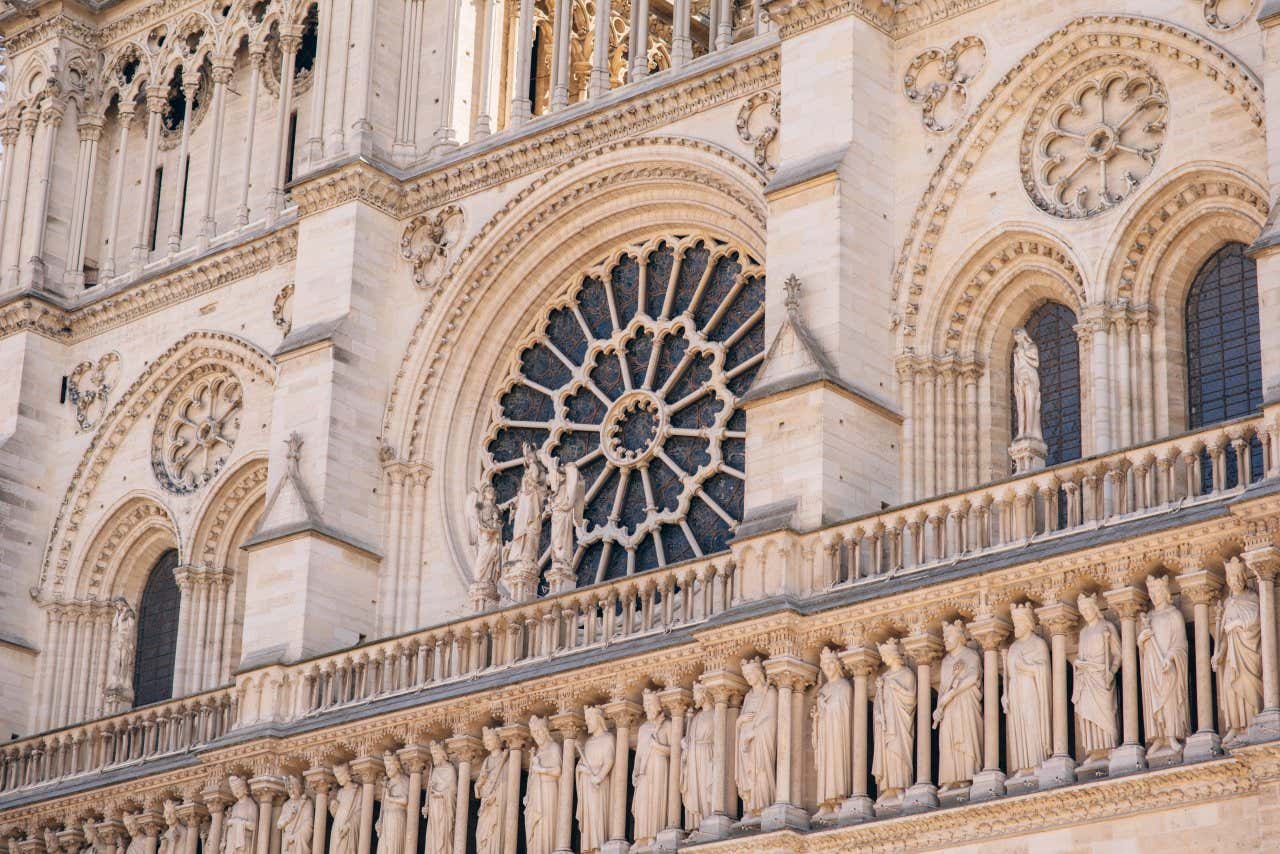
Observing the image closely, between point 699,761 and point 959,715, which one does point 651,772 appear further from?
point 959,715

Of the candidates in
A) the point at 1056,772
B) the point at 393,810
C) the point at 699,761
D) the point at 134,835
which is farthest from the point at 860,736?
the point at 134,835

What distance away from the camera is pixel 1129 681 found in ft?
67.2

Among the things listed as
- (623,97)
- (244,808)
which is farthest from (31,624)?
(623,97)

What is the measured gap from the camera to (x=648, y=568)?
87.4ft

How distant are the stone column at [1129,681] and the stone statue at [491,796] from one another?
22.3 ft

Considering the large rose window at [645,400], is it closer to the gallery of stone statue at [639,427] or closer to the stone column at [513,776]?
the gallery of stone statue at [639,427]

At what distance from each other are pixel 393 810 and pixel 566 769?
2.26 m

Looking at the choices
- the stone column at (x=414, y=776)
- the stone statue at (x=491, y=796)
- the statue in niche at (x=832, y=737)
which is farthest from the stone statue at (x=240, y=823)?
the statue in niche at (x=832, y=737)

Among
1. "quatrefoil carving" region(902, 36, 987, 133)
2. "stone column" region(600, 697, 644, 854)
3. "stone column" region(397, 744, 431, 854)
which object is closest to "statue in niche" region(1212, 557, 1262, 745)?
"stone column" region(600, 697, 644, 854)

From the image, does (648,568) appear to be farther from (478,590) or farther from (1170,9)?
(1170,9)

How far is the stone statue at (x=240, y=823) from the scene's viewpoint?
2681cm

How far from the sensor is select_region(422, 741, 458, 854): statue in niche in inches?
989

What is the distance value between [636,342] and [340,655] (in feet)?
15.1

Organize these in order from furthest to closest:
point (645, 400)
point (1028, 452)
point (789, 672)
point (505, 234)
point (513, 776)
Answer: point (505, 234)
point (645, 400)
point (513, 776)
point (789, 672)
point (1028, 452)
